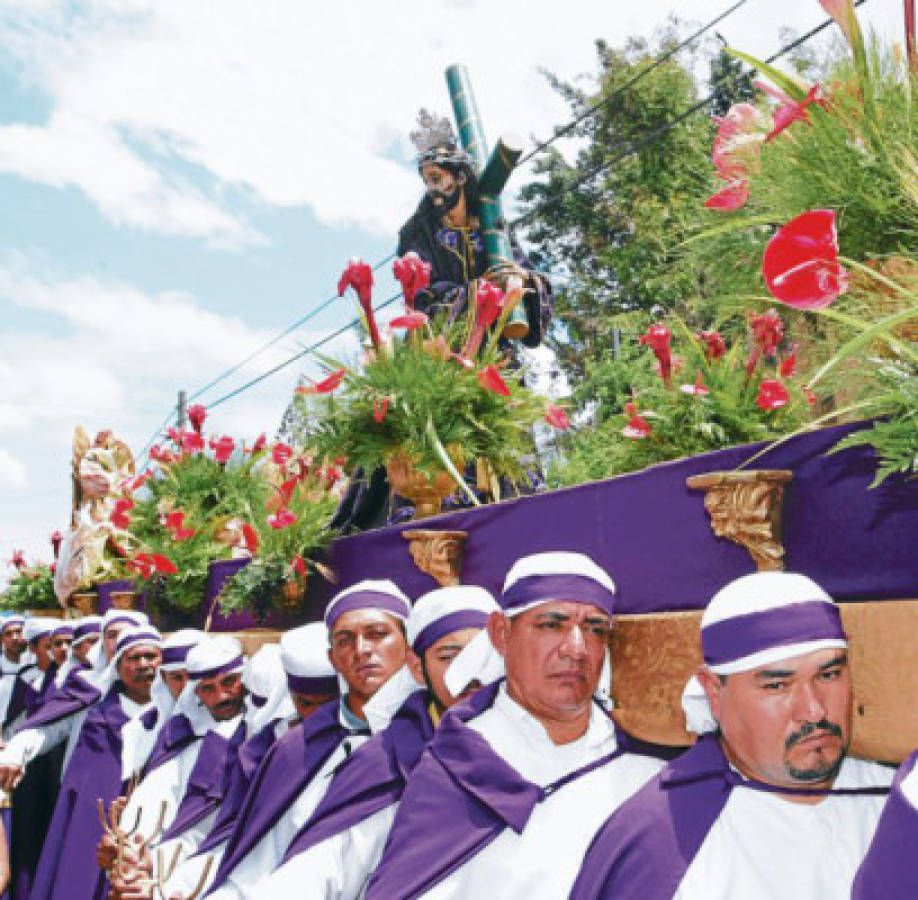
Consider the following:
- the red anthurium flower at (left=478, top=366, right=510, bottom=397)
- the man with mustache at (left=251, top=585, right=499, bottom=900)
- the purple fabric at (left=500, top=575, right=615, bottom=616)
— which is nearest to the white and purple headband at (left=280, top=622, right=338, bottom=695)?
the man with mustache at (left=251, top=585, right=499, bottom=900)

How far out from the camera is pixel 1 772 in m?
6.42

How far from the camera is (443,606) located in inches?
123

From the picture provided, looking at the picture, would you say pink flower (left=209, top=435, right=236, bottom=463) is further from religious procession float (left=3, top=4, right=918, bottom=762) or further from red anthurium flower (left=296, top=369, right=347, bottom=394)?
red anthurium flower (left=296, top=369, right=347, bottom=394)

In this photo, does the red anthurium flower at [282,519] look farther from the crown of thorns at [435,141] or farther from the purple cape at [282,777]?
the crown of thorns at [435,141]

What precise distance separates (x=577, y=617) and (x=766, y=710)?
712 millimetres

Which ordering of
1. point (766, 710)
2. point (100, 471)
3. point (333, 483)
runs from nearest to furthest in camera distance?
→ point (766, 710), point (333, 483), point (100, 471)

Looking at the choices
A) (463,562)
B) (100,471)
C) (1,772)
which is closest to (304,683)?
Result: (463,562)

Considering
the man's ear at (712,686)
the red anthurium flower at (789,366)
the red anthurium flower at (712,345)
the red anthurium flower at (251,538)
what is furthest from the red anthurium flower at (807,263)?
the red anthurium flower at (251,538)

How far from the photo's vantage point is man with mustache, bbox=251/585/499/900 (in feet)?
9.24

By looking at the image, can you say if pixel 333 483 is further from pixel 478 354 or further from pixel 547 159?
pixel 547 159

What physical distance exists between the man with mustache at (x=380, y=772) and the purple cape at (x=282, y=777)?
0.29m

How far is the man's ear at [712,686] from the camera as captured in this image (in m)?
2.04

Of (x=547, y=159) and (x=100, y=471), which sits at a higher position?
(x=547, y=159)

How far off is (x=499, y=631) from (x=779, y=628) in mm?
947
